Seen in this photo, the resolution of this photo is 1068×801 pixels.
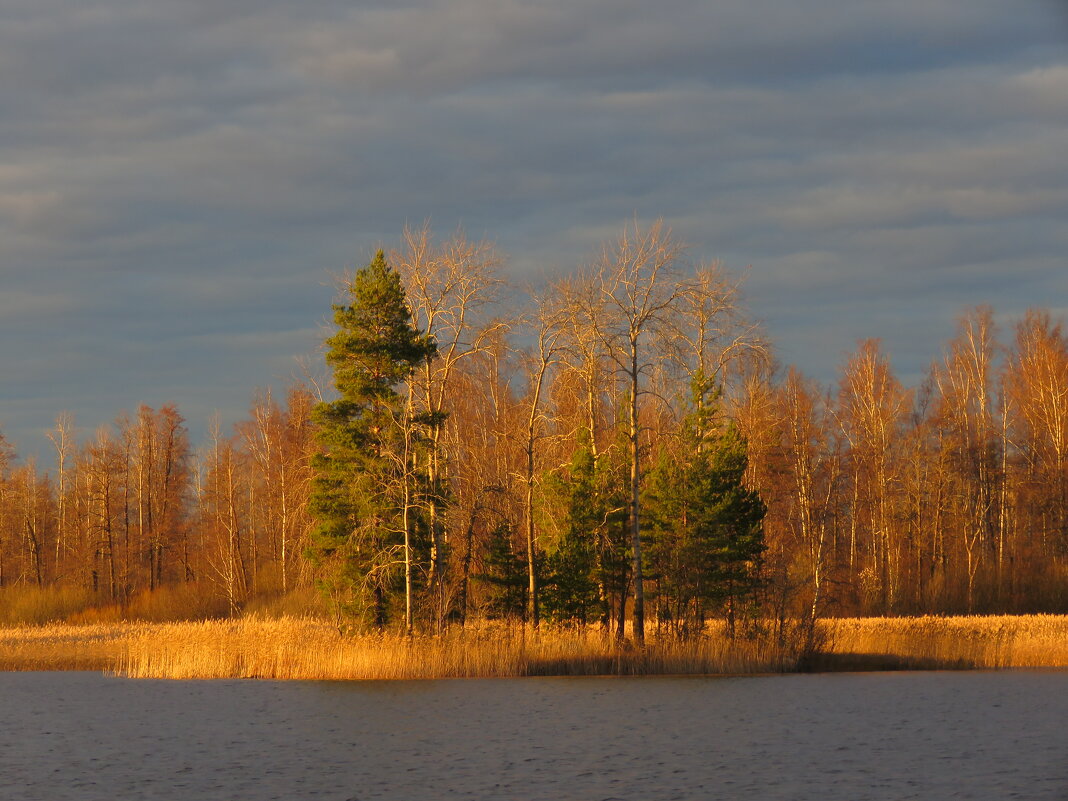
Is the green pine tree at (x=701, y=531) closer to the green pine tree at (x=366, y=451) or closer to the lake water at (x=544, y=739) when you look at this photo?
the lake water at (x=544, y=739)

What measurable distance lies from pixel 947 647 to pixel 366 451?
24.9 metres

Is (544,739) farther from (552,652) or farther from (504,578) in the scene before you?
(504,578)

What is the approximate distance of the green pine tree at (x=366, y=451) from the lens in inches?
1774

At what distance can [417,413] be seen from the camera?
153 feet

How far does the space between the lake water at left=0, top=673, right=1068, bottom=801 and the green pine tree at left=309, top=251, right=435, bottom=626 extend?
5256 mm

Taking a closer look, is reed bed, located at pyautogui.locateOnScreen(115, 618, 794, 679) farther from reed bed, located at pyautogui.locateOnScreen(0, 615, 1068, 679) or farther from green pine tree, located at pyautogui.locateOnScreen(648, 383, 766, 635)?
green pine tree, located at pyautogui.locateOnScreen(648, 383, 766, 635)

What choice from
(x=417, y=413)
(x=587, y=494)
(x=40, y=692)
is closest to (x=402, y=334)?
(x=417, y=413)

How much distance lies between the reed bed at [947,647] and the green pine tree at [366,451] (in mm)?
17542

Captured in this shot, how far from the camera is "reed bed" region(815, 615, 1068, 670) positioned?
4681 cm

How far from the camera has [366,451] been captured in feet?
152

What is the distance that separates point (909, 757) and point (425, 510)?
23.8 m

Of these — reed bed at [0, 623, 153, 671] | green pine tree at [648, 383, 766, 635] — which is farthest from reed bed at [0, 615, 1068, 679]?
green pine tree at [648, 383, 766, 635]

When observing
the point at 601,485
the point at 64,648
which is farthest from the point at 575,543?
the point at 64,648

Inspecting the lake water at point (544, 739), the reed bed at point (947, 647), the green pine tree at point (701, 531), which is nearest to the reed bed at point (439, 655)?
the lake water at point (544, 739)
